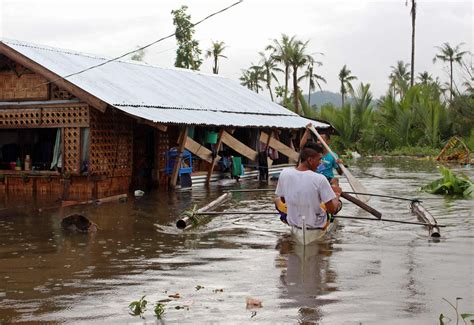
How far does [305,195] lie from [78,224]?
3.95 meters

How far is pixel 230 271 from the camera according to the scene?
23.8 ft

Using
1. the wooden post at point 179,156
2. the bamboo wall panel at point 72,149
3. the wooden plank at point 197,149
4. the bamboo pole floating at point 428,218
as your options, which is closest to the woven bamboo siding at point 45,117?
the bamboo wall panel at point 72,149

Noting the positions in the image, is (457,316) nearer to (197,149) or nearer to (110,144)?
(110,144)

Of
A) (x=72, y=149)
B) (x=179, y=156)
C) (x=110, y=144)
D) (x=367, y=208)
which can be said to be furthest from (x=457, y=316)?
(x=179, y=156)

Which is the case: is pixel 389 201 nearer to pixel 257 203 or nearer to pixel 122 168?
pixel 257 203

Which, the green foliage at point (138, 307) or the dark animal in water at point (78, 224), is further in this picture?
the dark animal in water at point (78, 224)

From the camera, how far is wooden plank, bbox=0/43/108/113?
14273 millimetres

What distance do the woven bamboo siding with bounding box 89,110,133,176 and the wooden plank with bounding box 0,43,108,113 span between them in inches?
27.5

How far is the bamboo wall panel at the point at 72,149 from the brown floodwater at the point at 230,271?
280cm

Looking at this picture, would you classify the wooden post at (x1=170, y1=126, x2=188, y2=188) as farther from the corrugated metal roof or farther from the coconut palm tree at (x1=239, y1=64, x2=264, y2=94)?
the coconut palm tree at (x1=239, y1=64, x2=264, y2=94)

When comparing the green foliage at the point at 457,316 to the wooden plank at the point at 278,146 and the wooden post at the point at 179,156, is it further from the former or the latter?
the wooden plank at the point at 278,146

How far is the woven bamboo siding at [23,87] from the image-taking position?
15617mm

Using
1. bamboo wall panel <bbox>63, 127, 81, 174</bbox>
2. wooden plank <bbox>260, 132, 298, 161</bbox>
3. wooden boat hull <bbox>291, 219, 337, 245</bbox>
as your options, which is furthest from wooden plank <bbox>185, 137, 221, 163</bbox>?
wooden boat hull <bbox>291, 219, 337, 245</bbox>

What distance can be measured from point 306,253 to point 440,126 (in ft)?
96.9
